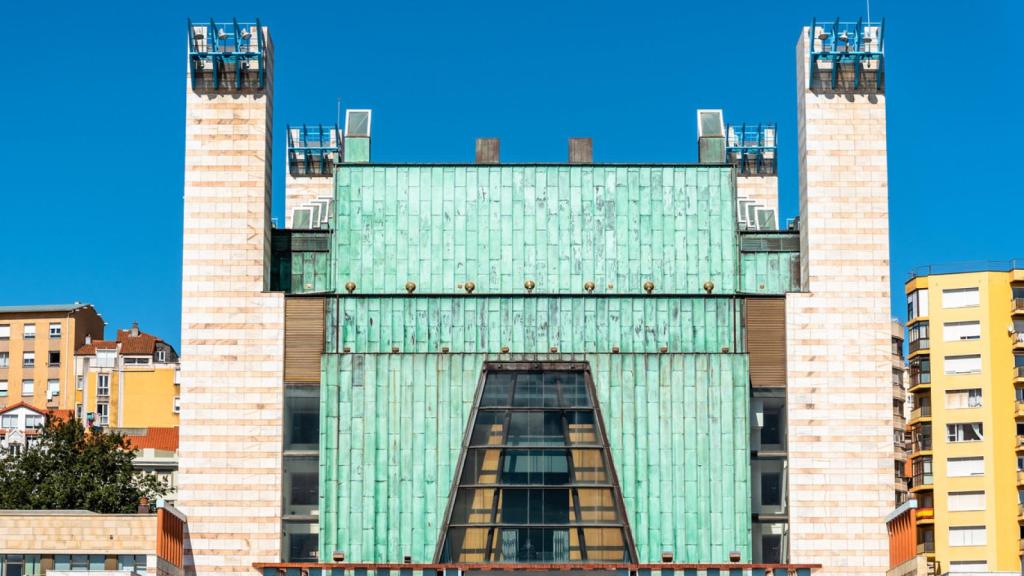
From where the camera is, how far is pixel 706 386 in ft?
304

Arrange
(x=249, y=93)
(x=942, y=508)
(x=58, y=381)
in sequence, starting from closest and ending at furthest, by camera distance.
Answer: (x=249, y=93) → (x=942, y=508) → (x=58, y=381)

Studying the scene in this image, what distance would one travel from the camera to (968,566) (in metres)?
114

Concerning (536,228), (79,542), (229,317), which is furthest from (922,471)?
(79,542)

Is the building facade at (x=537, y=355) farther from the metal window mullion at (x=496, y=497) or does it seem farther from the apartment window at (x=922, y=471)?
the apartment window at (x=922, y=471)

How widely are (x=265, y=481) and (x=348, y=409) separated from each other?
5.33 meters

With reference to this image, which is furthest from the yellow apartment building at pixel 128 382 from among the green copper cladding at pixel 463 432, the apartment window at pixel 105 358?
the green copper cladding at pixel 463 432

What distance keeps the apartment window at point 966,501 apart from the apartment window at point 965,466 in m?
1.20

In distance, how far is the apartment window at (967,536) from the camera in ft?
378

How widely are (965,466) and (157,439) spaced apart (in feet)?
195

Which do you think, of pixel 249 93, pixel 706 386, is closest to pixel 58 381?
pixel 249 93

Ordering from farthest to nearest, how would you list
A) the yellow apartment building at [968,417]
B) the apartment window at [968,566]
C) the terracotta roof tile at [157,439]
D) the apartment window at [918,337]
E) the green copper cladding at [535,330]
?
1. the terracotta roof tile at [157,439]
2. the apartment window at [918,337]
3. the yellow apartment building at [968,417]
4. the apartment window at [968,566]
5. the green copper cladding at [535,330]

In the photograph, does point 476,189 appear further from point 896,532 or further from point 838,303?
point 896,532

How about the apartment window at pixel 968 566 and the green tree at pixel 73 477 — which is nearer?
the green tree at pixel 73 477

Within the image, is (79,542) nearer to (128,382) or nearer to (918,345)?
(918,345)
